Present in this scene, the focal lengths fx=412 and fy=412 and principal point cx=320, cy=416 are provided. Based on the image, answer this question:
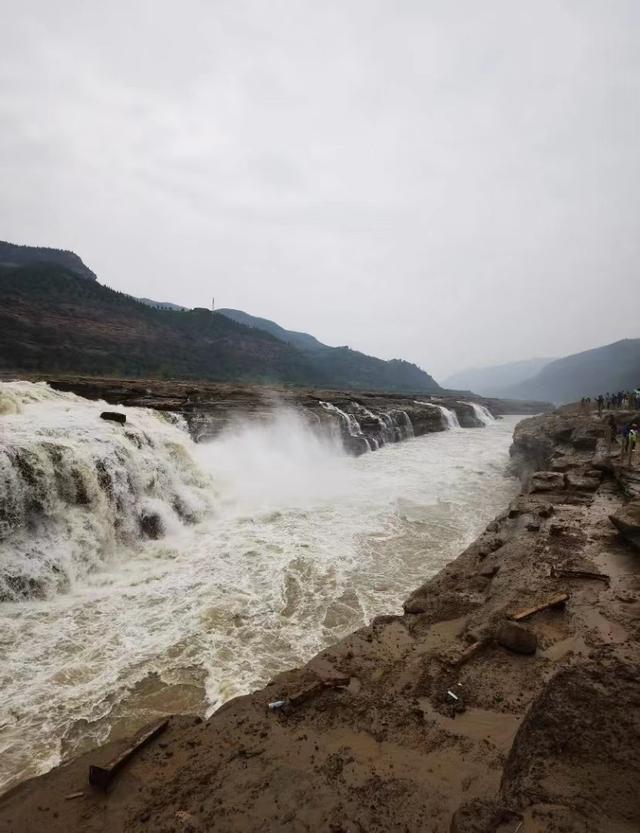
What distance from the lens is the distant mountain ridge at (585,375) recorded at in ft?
491

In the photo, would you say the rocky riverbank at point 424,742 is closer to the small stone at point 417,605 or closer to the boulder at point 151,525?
the small stone at point 417,605

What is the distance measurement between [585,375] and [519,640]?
19614 cm

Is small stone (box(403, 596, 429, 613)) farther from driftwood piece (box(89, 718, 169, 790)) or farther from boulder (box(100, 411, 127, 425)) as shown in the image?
boulder (box(100, 411, 127, 425))

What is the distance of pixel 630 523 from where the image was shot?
684 centimetres

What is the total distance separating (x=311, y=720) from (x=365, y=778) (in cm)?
88

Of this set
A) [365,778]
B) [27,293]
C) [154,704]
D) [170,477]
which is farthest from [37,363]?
[365,778]

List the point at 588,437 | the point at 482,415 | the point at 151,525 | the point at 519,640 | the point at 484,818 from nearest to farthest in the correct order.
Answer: the point at 484,818 → the point at 519,640 → the point at 151,525 → the point at 588,437 → the point at 482,415

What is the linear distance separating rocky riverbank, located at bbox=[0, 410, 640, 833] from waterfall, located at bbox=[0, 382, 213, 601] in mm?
5180

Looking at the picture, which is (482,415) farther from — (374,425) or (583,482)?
(583,482)

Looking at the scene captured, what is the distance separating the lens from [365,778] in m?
3.20

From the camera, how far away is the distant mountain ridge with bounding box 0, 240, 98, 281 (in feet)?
307

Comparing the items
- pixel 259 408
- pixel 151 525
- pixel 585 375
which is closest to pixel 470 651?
pixel 151 525

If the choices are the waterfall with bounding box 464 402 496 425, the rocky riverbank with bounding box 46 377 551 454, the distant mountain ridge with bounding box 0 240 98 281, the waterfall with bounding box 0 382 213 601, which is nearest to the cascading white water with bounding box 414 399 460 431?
the rocky riverbank with bounding box 46 377 551 454

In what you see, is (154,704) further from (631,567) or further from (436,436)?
(436,436)
